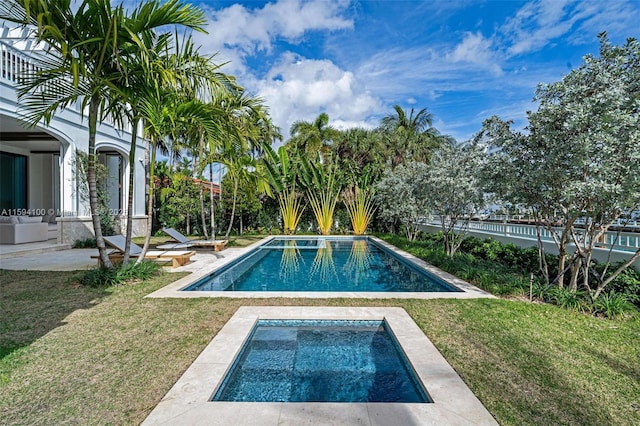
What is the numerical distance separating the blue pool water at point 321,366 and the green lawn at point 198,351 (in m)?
0.54

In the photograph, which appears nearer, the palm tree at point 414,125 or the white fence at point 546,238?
the white fence at point 546,238

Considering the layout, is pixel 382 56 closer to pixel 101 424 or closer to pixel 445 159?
pixel 445 159

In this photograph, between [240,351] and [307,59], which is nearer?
[240,351]

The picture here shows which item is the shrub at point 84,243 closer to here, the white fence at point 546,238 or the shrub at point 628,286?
the white fence at point 546,238

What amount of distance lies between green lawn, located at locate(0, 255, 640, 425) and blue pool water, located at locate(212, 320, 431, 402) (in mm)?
536

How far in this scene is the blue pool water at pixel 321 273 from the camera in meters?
7.57

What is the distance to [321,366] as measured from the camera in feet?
12.6

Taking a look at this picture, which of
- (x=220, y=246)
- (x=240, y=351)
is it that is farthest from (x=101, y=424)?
(x=220, y=246)

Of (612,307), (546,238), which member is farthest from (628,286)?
(546,238)

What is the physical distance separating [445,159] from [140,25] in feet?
28.5

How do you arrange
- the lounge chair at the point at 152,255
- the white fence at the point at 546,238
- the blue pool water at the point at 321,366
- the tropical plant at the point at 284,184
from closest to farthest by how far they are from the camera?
1. the blue pool water at the point at 321,366
2. the white fence at the point at 546,238
3. the lounge chair at the point at 152,255
4. the tropical plant at the point at 284,184

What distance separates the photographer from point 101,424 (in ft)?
8.00

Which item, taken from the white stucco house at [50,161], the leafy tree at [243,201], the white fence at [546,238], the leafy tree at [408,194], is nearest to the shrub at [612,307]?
the white fence at [546,238]

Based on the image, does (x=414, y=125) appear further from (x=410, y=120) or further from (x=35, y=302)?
(x=35, y=302)
